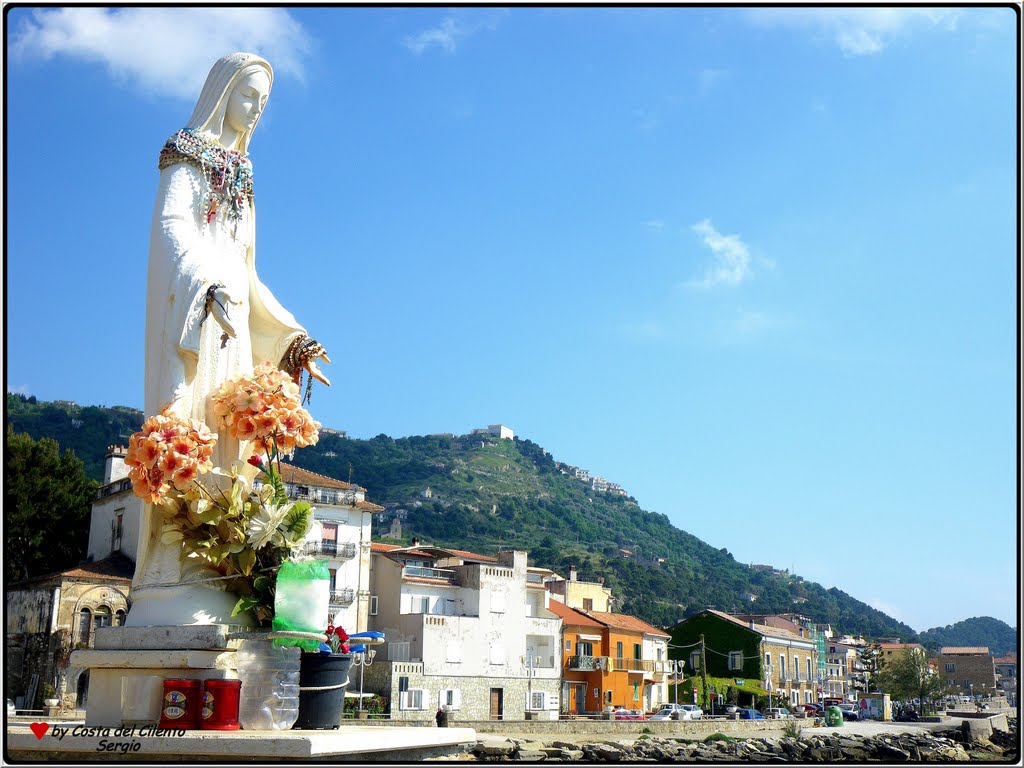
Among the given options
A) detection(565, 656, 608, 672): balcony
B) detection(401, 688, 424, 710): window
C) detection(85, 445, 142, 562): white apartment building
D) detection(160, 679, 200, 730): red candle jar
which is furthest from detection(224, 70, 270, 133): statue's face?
detection(565, 656, 608, 672): balcony

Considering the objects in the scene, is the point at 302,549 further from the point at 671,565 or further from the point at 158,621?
the point at 671,565

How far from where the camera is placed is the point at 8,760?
8055mm

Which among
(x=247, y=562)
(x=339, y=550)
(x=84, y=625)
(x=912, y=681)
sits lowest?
(x=912, y=681)

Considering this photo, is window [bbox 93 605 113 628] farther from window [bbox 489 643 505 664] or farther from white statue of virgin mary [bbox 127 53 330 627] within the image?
white statue of virgin mary [bbox 127 53 330 627]

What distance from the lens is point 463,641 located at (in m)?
44.0

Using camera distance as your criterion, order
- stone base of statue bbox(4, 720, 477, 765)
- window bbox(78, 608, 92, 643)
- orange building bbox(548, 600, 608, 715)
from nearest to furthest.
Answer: stone base of statue bbox(4, 720, 477, 765) < window bbox(78, 608, 92, 643) < orange building bbox(548, 600, 608, 715)

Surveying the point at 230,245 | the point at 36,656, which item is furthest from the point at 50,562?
the point at 230,245

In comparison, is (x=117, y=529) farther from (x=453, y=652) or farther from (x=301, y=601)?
(x=301, y=601)

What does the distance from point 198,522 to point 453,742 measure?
10.3ft

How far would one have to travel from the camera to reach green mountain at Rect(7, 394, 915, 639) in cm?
11746

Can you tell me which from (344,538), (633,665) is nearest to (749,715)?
(633,665)

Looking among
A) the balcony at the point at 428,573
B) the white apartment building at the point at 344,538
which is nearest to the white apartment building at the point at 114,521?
the white apartment building at the point at 344,538

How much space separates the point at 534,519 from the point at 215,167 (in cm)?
14893

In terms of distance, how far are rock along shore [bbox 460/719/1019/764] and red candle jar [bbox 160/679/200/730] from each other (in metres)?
12.2
